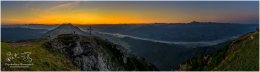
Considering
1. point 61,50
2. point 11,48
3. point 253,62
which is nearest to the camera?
point 253,62

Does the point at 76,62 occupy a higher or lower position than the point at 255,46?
lower

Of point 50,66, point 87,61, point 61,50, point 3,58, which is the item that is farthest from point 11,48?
point 87,61

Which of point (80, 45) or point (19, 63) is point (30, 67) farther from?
point (80, 45)

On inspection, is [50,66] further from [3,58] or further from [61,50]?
[61,50]

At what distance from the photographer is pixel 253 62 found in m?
68.4

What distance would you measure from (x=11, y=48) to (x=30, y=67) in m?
23.3

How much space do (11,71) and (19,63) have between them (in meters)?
5.33

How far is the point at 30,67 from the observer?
78.3 meters

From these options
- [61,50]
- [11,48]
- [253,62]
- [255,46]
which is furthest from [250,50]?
[61,50]

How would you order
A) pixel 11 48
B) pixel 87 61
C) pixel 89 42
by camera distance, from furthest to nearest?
pixel 89 42
pixel 87 61
pixel 11 48

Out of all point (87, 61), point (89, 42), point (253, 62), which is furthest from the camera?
point (89, 42)

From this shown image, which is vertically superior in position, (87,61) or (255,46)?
(255,46)

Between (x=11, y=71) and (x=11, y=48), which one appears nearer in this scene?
(x=11, y=71)

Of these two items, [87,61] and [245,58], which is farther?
[87,61]
